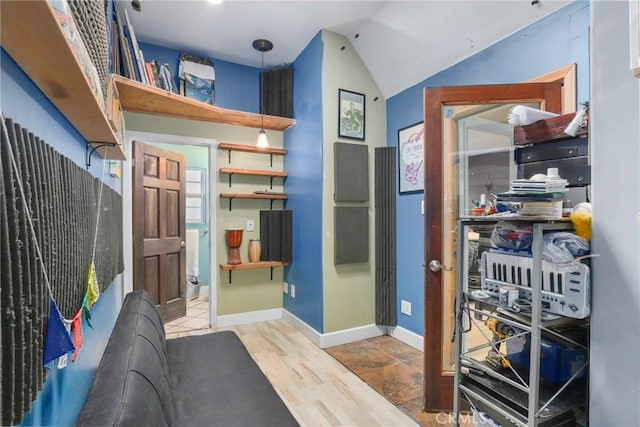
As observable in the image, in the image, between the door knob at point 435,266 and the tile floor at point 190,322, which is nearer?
the door knob at point 435,266

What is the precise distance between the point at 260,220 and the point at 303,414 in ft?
6.89

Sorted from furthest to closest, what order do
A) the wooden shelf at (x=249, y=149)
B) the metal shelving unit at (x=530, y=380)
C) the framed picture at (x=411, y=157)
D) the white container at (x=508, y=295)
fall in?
1. the wooden shelf at (x=249, y=149)
2. the framed picture at (x=411, y=157)
3. the white container at (x=508, y=295)
4. the metal shelving unit at (x=530, y=380)

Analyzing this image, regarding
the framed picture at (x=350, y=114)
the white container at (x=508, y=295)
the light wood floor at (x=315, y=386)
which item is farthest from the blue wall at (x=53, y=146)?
the framed picture at (x=350, y=114)

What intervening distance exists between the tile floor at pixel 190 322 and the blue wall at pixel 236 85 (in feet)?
8.07

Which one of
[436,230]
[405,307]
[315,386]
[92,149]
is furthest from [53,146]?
[405,307]

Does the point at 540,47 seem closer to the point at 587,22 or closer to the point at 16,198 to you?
the point at 587,22

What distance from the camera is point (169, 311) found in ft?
12.0

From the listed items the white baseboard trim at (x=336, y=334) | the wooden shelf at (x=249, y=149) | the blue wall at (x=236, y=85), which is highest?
the blue wall at (x=236, y=85)

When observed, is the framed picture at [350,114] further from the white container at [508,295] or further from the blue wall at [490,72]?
the white container at [508,295]

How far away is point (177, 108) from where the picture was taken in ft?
9.76

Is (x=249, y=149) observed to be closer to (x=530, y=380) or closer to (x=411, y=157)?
(x=411, y=157)

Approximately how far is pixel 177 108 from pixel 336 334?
2.64 metres

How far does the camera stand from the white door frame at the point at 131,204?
3018 millimetres

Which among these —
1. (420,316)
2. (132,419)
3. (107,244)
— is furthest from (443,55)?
(132,419)
